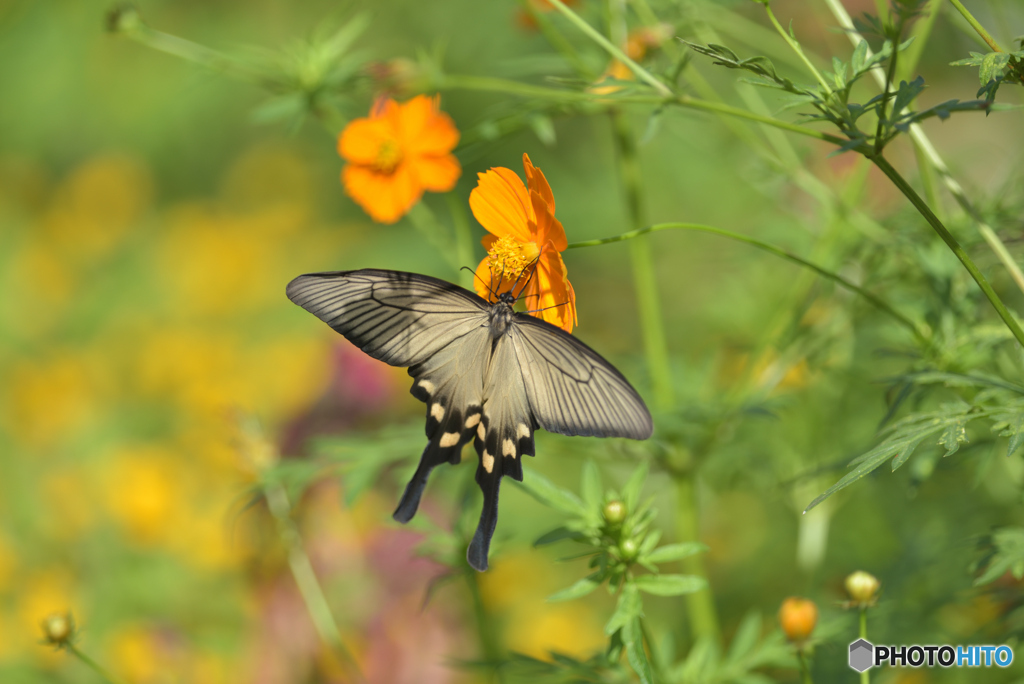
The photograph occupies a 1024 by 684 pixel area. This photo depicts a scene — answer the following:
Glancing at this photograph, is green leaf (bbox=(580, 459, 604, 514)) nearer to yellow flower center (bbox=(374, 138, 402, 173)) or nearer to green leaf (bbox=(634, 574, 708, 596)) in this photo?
green leaf (bbox=(634, 574, 708, 596))

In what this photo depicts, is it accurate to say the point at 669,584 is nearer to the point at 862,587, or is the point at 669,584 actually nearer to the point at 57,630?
the point at 862,587

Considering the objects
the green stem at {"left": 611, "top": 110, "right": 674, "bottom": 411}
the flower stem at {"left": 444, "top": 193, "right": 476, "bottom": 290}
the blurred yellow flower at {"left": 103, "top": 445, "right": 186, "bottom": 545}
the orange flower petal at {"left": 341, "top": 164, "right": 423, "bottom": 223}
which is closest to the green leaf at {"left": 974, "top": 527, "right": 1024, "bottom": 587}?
the green stem at {"left": 611, "top": 110, "right": 674, "bottom": 411}

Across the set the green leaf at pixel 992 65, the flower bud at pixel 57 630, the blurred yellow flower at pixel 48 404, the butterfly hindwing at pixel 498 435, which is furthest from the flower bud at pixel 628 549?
the blurred yellow flower at pixel 48 404

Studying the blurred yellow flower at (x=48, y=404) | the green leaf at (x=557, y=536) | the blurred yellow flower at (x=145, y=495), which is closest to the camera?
the green leaf at (x=557, y=536)

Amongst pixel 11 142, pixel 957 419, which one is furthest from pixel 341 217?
pixel 957 419

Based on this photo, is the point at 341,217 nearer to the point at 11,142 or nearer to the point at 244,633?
the point at 11,142

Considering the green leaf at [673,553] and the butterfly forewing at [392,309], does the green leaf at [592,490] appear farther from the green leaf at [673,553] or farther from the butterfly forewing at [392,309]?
the butterfly forewing at [392,309]
